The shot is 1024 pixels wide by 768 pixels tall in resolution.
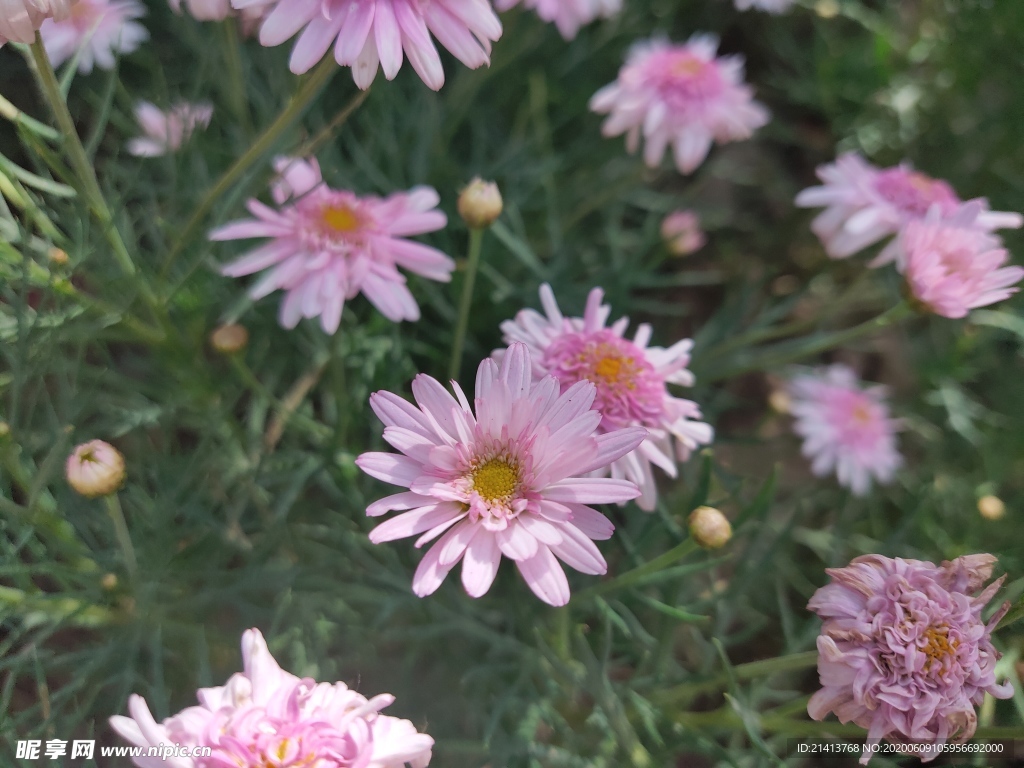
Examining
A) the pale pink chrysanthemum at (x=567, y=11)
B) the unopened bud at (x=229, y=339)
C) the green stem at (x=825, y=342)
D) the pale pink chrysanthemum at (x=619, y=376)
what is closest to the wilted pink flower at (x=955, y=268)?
the green stem at (x=825, y=342)

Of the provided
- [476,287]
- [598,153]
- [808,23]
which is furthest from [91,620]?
[808,23]

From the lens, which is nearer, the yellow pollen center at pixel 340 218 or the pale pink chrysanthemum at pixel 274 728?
the pale pink chrysanthemum at pixel 274 728

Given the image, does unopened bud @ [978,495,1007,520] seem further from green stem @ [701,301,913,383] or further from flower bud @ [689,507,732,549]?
flower bud @ [689,507,732,549]

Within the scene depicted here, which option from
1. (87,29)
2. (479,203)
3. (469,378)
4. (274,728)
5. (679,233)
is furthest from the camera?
(679,233)

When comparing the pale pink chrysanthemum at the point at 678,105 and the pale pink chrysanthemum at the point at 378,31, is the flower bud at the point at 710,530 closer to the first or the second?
the pale pink chrysanthemum at the point at 378,31

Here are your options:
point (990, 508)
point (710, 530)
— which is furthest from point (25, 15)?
point (990, 508)

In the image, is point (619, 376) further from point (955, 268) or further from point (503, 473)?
point (955, 268)
